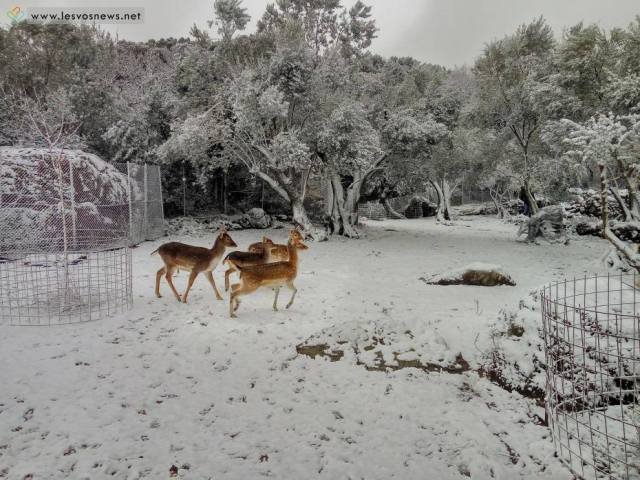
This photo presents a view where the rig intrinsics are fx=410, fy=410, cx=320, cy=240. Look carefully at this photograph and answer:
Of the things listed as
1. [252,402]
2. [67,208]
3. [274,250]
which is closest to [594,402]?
[252,402]

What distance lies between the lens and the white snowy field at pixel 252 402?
3.37 m

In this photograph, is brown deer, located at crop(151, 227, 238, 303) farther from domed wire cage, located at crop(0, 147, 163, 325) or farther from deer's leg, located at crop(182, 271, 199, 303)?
domed wire cage, located at crop(0, 147, 163, 325)

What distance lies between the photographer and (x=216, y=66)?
1588 centimetres

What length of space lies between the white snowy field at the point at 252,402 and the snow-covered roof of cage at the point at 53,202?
6426 millimetres

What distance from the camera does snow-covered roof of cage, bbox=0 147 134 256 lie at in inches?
453

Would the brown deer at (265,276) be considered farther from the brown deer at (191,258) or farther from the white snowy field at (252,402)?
the brown deer at (191,258)

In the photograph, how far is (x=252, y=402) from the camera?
428 centimetres

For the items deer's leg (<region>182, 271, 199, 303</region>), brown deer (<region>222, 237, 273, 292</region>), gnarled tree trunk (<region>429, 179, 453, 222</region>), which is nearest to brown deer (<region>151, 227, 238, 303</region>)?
deer's leg (<region>182, 271, 199, 303</region>)

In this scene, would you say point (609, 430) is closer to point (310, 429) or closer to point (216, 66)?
point (310, 429)

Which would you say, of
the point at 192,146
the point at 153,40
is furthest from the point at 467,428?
the point at 153,40

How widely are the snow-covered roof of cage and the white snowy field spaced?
643cm

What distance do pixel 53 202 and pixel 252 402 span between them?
11.2 meters

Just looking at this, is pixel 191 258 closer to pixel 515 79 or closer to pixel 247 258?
pixel 247 258

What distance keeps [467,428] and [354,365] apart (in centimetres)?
157
